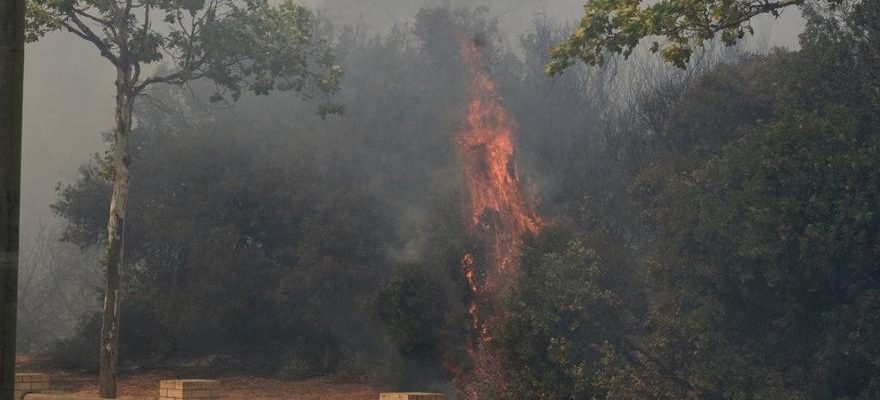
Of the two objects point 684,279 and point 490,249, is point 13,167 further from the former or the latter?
point 490,249

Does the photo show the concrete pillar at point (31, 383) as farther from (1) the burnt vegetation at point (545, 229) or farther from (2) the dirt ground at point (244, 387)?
(1) the burnt vegetation at point (545, 229)

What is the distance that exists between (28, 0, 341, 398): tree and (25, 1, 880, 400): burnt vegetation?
225 cm

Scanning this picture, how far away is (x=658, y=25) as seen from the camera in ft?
68.7

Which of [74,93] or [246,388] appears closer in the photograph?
[246,388]

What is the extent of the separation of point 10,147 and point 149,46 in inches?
1085

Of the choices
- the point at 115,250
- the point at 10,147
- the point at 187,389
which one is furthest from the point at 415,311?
the point at 10,147

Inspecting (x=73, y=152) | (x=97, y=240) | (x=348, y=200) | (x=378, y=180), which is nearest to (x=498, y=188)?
(x=348, y=200)

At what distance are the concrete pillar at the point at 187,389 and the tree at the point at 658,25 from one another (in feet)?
29.8

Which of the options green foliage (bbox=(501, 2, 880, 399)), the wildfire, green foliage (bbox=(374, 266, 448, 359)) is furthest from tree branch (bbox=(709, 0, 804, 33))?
green foliage (bbox=(374, 266, 448, 359))

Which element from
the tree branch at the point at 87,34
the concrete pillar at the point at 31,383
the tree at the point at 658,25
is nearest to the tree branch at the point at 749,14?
the tree at the point at 658,25

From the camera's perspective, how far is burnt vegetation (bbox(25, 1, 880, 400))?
2786cm

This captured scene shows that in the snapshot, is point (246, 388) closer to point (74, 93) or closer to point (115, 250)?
point (115, 250)

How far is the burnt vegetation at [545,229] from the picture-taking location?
91.4 feet

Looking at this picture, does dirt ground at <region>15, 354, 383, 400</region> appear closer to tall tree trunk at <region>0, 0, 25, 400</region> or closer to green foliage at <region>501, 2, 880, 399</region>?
green foliage at <region>501, 2, 880, 399</region>
